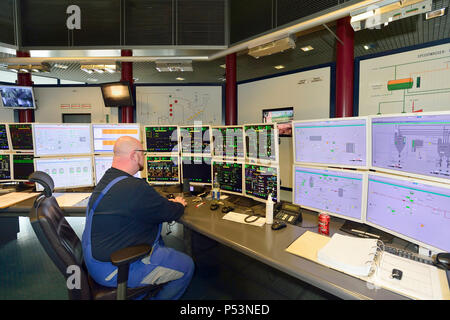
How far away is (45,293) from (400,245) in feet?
8.79

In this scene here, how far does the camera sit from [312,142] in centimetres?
167

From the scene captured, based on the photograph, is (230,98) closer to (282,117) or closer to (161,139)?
(282,117)

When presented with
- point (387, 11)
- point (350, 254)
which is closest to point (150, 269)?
point (350, 254)

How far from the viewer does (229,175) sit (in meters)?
2.19

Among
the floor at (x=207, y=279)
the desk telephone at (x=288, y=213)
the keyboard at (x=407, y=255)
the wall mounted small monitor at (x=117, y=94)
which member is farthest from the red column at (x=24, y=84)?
the keyboard at (x=407, y=255)

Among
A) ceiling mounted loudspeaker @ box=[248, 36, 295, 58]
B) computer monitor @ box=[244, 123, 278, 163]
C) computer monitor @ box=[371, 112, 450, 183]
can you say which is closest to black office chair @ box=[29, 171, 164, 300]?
computer monitor @ box=[244, 123, 278, 163]

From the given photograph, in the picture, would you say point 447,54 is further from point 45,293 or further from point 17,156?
point 17,156

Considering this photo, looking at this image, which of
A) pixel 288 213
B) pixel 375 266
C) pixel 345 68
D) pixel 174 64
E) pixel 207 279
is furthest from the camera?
pixel 174 64

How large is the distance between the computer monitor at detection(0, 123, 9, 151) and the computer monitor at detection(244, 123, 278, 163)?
256 cm

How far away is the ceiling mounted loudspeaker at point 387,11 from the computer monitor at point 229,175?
157 cm

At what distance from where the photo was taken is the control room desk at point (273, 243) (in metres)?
0.95

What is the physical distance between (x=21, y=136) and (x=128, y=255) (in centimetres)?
224

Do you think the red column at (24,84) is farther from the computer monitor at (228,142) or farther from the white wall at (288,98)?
the computer monitor at (228,142)
